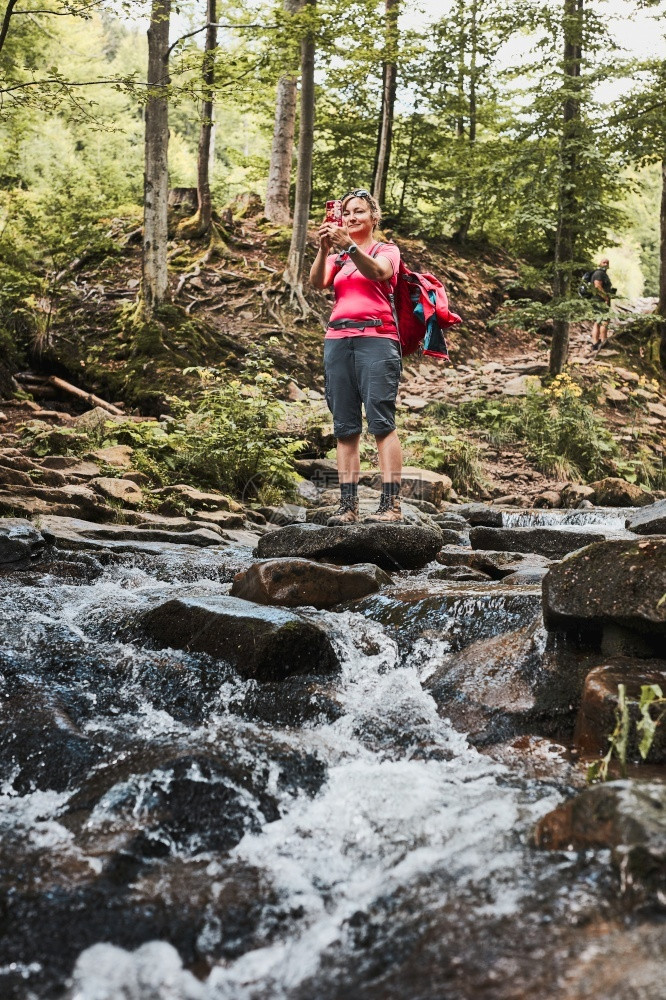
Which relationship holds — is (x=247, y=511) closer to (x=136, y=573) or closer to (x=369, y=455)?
(x=136, y=573)

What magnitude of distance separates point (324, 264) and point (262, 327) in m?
10.0

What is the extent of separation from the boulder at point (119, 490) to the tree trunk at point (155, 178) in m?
6.05

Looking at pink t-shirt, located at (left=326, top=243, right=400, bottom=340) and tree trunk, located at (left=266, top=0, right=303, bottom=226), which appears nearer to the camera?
pink t-shirt, located at (left=326, top=243, right=400, bottom=340)

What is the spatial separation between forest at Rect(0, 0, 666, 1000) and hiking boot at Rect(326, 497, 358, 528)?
0.03m

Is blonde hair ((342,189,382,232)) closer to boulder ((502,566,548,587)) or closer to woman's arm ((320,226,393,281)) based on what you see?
woman's arm ((320,226,393,281))

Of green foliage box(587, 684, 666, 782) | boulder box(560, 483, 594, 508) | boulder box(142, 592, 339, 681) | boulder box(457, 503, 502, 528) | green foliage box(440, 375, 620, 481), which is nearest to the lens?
green foliage box(587, 684, 666, 782)

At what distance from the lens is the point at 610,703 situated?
303 centimetres

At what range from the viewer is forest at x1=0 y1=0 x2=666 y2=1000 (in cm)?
203

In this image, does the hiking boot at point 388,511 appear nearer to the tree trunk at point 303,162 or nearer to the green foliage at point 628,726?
the green foliage at point 628,726

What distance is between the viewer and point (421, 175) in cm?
2122

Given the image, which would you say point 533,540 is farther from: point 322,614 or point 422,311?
point 322,614

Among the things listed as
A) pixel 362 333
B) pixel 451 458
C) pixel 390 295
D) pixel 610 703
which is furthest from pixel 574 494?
pixel 610 703

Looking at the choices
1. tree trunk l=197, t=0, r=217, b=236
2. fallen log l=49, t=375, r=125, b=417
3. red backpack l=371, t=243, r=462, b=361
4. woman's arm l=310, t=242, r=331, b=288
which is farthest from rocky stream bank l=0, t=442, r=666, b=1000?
tree trunk l=197, t=0, r=217, b=236

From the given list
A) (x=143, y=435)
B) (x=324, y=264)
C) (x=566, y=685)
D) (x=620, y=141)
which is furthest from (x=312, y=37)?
(x=566, y=685)
